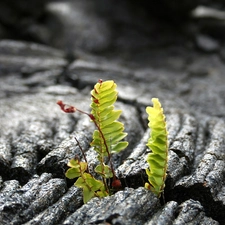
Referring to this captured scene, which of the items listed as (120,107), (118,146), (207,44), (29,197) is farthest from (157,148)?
(207,44)

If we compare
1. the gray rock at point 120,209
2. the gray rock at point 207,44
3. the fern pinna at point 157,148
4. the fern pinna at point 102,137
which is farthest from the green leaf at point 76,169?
the gray rock at point 207,44

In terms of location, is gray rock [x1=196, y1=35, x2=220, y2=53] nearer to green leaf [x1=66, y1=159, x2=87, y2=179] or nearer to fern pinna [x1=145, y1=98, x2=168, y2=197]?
fern pinna [x1=145, y1=98, x2=168, y2=197]

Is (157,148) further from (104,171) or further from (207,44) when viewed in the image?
(207,44)

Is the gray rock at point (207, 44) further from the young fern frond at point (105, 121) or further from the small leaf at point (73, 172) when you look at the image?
the small leaf at point (73, 172)

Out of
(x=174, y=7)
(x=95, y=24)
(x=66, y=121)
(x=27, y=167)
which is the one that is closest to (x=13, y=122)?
(x=66, y=121)

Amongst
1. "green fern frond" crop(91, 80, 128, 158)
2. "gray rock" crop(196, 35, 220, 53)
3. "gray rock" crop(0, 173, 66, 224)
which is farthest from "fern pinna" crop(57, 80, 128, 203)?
"gray rock" crop(196, 35, 220, 53)

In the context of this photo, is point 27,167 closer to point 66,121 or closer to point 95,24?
point 66,121
